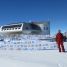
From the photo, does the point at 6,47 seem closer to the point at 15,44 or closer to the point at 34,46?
the point at 15,44

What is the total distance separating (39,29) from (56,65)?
206 feet

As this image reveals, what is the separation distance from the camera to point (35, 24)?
7188 centimetres

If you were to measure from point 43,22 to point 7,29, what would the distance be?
38.3 ft

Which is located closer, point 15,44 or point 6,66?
point 6,66

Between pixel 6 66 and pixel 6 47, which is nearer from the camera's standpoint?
pixel 6 66

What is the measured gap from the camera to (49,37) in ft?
120

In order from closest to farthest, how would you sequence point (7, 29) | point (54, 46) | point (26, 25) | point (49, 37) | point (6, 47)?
point (54, 46) < point (6, 47) < point (49, 37) < point (26, 25) < point (7, 29)

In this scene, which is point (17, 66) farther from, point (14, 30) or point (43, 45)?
point (14, 30)

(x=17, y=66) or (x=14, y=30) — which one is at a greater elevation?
(x=14, y=30)

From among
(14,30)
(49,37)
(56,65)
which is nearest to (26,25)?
(14,30)

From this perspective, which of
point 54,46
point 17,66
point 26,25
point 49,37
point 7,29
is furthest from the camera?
point 7,29

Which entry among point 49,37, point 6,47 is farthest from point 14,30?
point 6,47

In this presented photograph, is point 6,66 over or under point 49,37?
under

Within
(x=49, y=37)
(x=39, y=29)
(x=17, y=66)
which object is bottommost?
(x=17, y=66)
